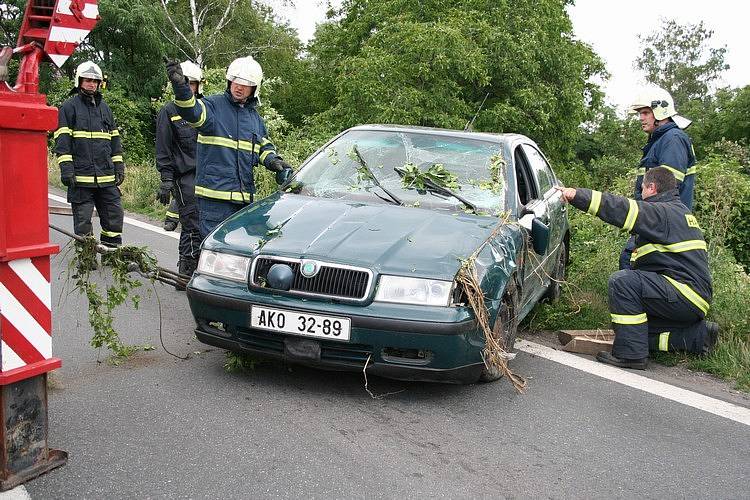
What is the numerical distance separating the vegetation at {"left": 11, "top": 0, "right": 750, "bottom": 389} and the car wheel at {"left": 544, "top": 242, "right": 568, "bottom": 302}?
0.13 metres

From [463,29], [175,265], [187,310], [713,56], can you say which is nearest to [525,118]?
[463,29]

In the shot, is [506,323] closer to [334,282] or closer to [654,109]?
[334,282]

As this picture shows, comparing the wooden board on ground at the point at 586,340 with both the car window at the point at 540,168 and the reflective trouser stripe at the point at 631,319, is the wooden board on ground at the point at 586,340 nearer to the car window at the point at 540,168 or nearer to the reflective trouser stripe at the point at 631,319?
the reflective trouser stripe at the point at 631,319

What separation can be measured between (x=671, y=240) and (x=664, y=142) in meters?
1.41

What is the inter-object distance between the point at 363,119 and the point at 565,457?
59.5 feet

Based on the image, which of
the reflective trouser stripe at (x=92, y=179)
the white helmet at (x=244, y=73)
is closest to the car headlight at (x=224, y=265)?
the white helmet at (x=244, y=73)

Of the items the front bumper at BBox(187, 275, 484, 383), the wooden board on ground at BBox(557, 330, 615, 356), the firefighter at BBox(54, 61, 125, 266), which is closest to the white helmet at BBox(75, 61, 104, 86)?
the firefighter at BBox(54, 61, 125, 266)

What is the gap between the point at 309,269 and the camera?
162 inches

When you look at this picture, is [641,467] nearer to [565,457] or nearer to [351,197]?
[565,457]

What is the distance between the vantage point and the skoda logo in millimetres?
4117

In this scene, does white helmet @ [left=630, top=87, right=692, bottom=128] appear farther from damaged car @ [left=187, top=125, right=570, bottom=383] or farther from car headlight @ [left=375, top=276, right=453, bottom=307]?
car headlight @ [left=375, top=276, right=453, bottom=307]

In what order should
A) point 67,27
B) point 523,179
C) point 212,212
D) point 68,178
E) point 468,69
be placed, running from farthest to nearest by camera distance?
point 468,69
point 68,178
point 212,212
point 523,179
point 67,27

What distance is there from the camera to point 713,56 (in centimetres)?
5812

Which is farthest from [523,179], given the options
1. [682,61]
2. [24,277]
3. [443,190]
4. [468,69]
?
[682,61]
